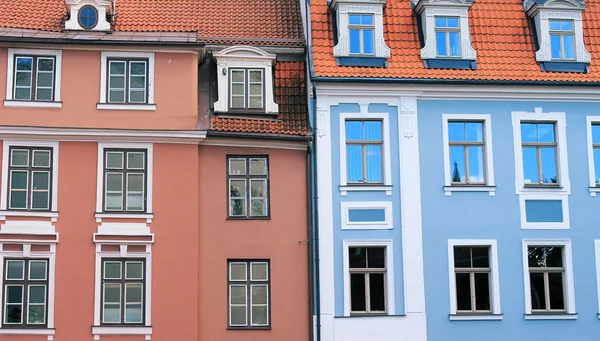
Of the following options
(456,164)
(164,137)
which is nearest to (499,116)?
(456,164)

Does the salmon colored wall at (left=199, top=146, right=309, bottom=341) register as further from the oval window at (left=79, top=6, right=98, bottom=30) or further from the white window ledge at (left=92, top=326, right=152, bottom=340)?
the oval window at (left=79, top=6, right=98, bottom=30)

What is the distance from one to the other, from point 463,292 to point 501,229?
1.82 metres

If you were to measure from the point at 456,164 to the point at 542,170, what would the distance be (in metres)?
2.24

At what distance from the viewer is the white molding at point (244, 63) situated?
76.8 ft

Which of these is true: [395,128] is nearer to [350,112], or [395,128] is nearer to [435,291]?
[350,112]

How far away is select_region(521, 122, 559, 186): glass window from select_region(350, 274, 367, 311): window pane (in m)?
4.92

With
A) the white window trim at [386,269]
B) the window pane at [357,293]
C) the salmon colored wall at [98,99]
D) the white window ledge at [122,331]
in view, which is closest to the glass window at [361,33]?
the salmon colored wall at [98,99]

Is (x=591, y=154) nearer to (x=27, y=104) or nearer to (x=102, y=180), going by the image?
(x=102, y=180)

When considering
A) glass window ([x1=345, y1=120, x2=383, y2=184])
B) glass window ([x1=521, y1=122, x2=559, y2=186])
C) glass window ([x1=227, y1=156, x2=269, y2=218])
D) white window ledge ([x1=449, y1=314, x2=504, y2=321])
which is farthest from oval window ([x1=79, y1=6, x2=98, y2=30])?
white window ledge ([x1=449, y1=314, x2=504, y2=321])

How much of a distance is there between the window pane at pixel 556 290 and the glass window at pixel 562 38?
580 centimetres

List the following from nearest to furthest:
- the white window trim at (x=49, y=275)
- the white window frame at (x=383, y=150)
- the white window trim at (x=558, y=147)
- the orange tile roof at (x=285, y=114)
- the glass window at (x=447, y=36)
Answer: the white window trim at (x=49, y=275) < the white window frame at (x=383, y=150) < the orange tile roof at (x=285, y=114) < the white window trim at (x=558, y=147) < the glass window at (x=447, y=36)

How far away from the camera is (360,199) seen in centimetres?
2239

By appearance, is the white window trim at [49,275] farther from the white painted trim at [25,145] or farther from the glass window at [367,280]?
the glass window at [367,280]

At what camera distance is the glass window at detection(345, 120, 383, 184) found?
74.5ft
